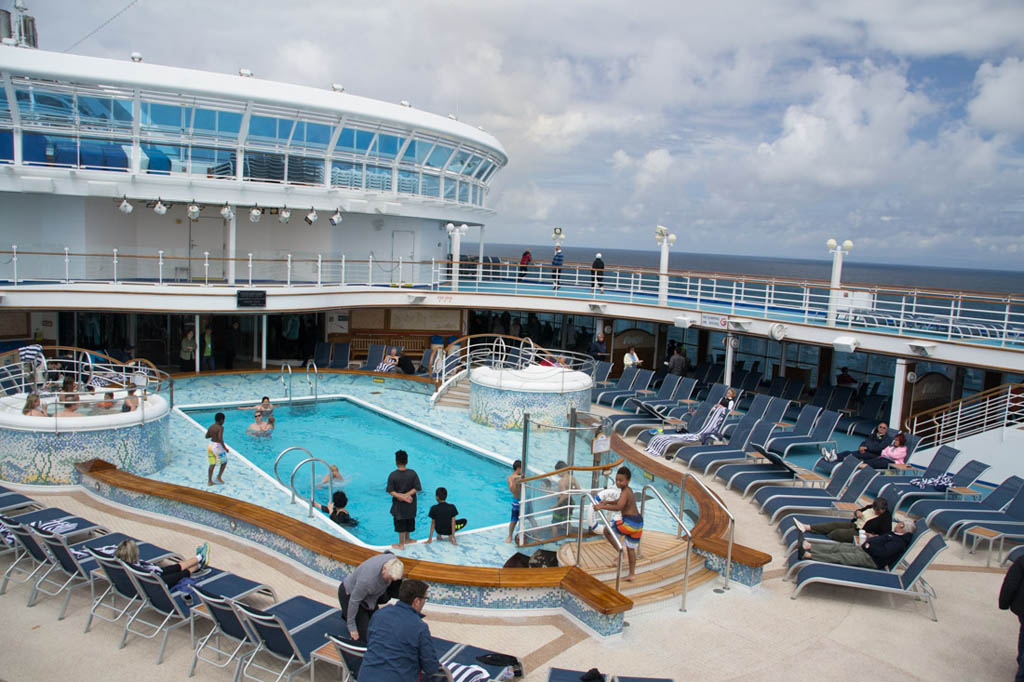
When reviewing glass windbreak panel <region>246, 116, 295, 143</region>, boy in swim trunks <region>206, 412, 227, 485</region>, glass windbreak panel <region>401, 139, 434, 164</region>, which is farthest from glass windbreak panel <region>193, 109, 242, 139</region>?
boy in swim trunks <region>206, 412, 227, 485</region>

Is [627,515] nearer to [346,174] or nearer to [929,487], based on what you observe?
[929,487]

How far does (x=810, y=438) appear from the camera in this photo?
1430 cm

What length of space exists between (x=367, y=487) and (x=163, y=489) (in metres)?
3.64

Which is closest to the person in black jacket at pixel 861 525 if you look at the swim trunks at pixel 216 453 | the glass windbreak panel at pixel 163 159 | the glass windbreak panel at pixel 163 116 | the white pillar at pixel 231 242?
the swim trunks at pixel 216 453

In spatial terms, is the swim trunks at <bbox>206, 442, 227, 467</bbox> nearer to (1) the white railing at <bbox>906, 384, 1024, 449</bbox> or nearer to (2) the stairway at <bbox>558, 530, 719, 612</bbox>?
(2) the stairway at <bbox>558, 530, 719, 612</bbox>

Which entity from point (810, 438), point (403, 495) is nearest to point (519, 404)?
point (810, 438)

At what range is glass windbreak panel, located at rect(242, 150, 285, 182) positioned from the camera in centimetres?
2027

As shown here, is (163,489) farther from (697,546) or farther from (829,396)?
(829,396)

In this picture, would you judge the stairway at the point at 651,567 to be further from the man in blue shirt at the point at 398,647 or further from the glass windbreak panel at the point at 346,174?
the glass windbreak panel at the point at 346,174

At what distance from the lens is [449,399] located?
57.6ft

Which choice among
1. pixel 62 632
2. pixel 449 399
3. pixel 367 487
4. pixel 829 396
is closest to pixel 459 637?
pixel 62 632

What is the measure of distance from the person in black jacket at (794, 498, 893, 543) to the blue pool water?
4.50 m

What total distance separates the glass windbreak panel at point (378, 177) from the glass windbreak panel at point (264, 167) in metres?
2.64

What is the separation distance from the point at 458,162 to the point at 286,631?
67.8ft
